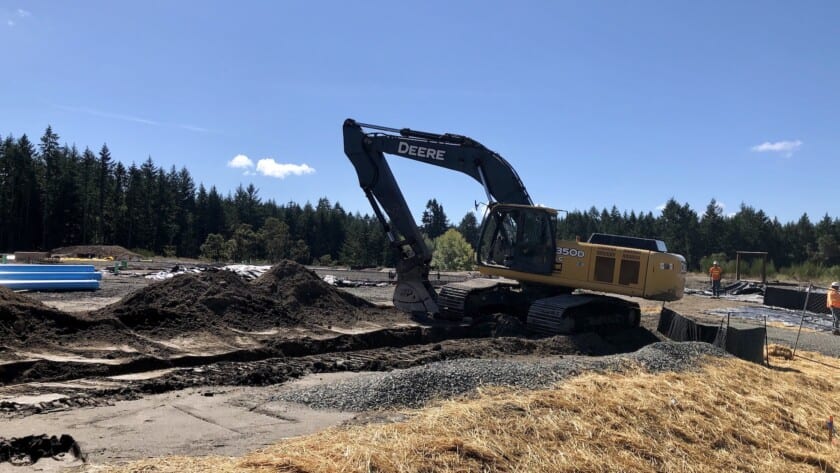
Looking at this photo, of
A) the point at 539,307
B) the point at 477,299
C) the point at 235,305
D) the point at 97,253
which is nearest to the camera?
the point at 235,305

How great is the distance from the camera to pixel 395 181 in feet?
48.2

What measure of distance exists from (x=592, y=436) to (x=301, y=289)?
10.2 metres

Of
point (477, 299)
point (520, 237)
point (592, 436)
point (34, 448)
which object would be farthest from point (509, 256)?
point (34, 448)

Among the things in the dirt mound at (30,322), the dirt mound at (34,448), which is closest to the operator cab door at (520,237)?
the dirt mound at (30,322)

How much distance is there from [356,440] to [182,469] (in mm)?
1336

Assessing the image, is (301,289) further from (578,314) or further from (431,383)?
(431,383)

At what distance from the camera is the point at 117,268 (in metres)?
29.4

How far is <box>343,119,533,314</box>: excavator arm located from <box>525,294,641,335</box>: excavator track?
8.18 ft

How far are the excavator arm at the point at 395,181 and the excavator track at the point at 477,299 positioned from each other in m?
0.37

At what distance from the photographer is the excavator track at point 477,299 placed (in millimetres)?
14211

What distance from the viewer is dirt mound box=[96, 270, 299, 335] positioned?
10820 millimetres

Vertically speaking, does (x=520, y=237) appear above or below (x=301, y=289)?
above

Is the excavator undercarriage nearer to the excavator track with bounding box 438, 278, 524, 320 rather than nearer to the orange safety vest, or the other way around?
the excavator track with bounding box 438, 278, 524, 320

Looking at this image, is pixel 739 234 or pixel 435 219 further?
pixel 435 219
